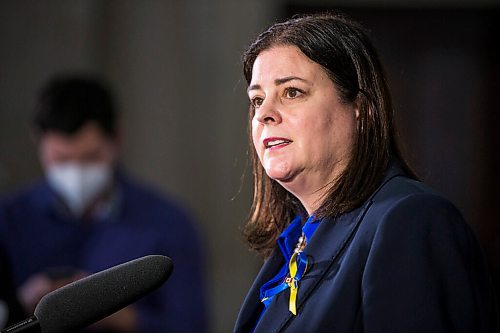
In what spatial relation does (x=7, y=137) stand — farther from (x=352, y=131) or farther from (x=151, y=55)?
(x=352, y=131)

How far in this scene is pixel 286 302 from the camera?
1247 millimetres

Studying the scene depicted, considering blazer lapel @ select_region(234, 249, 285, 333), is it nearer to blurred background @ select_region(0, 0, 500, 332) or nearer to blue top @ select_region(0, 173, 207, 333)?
blue top @ select_region(0, 173, 207, 333)

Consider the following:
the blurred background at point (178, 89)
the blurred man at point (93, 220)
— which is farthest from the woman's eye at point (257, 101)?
the blurred background at point (178, 89)

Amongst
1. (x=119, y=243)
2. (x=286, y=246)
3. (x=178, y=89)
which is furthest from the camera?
(x=178, y=89)

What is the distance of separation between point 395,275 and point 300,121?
238 millimetres

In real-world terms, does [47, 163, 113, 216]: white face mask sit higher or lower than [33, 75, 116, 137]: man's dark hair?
lower

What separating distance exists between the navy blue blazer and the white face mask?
1914 millimetres

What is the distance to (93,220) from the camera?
3045 mm

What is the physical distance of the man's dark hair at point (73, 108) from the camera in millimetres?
3066

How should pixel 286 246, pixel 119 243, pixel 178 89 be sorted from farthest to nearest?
pixel 178 89 → pixel 119 243 → pixel 286 246

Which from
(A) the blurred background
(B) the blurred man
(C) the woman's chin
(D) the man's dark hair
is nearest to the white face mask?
(B) the blurred man

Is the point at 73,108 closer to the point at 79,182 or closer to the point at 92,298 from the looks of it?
the point at 79,182

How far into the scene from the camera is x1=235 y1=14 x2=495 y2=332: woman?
114 cm

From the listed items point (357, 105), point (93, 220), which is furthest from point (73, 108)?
point (357, 105)
